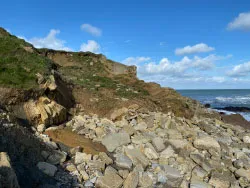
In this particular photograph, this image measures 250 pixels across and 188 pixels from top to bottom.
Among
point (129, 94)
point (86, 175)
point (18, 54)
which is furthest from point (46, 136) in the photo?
point (129, 94)

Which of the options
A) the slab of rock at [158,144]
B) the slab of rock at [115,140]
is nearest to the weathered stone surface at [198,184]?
the slab of rock at [158,144]

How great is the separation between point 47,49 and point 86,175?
2408 cm

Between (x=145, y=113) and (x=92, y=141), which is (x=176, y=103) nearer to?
(x=145, y=113)

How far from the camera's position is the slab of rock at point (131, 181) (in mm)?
6874

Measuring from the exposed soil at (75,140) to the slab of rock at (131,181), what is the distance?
170 centimetres

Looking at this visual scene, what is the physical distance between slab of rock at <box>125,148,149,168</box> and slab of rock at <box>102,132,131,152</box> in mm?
538

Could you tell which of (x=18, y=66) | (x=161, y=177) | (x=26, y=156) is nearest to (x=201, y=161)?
(x=161, y=177)

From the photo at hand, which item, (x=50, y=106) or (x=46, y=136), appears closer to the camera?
(x=46, y=136)

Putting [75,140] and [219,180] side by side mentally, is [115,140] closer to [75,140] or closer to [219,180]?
[75,140]

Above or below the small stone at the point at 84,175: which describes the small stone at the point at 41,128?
above

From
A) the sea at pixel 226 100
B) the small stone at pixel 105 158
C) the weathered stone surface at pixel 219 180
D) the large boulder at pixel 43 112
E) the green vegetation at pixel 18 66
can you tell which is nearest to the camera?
the weathered stone surface at pixel 219 180

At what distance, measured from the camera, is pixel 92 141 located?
9.48 meters

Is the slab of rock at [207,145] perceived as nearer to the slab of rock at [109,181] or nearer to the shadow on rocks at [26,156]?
the slab of rock at [109,181]

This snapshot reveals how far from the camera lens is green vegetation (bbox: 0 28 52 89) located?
10.3 meters
